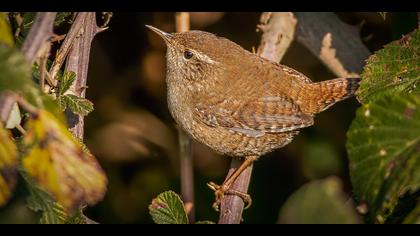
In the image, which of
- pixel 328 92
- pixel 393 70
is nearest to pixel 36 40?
pixel 393 70

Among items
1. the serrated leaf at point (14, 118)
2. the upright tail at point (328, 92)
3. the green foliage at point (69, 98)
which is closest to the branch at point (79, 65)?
the green foliage at point (69, 98)

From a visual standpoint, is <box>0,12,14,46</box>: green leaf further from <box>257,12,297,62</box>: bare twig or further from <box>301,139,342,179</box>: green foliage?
<box>301,139,342,179</box>: green foliage

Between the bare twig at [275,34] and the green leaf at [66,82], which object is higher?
the bare twig at [275,34]

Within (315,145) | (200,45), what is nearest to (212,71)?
(200,45)

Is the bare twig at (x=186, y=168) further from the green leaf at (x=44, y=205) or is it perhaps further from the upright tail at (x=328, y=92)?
the green leaf at (x=44, y=205)

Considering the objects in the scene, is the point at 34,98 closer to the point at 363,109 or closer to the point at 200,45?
the point at 363,109

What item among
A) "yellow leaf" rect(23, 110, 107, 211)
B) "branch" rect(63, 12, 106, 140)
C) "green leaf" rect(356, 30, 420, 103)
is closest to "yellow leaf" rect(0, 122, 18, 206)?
"yellow leaf" rect(23, 110, 107, 211)
